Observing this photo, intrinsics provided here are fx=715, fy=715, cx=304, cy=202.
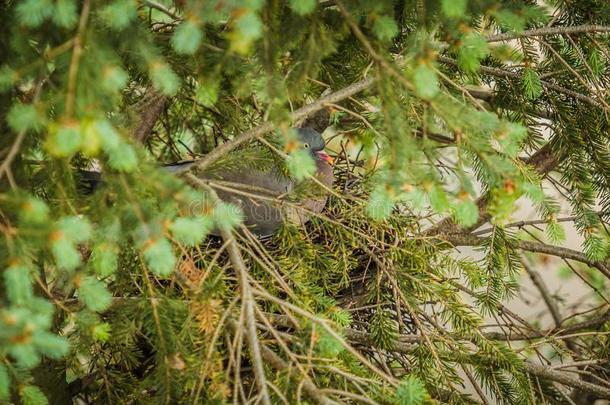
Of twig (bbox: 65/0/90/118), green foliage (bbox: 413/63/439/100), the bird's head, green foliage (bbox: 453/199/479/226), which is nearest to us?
twig (bbox: 65/0/90/118)

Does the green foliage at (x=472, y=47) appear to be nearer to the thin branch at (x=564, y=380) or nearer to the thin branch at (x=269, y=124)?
the thin branch at (x=269, y=124)

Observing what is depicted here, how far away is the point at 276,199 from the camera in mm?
2221

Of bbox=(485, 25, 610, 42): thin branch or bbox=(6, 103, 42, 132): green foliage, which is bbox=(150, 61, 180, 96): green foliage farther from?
bbox=(485, 25, 610, 42): thin branch

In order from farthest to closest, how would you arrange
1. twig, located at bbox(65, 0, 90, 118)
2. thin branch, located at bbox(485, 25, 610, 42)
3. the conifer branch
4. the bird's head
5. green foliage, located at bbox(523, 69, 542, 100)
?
the bird's head
the conifer branch
green foliage, located at bbox(523, 69, 542, 100)
thin branch, located at bbox(485, 25, 610, 42)
twig, located at bbox(65, 0, 90, 118)

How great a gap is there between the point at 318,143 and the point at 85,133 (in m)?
1.68

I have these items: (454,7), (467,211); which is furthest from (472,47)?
(467,211)

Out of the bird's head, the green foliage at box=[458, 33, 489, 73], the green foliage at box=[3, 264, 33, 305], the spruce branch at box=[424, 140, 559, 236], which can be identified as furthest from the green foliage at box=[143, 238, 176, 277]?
the spruce branch at box=[424, 140, 559, 236]

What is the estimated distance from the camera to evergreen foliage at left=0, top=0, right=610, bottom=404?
1560 mm

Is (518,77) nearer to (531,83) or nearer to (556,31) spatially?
(531,83)

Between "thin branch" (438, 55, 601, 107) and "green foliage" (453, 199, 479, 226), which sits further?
"thin branch" (438, 55, 601, 107)

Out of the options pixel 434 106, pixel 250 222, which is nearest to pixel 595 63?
pixel 434 106

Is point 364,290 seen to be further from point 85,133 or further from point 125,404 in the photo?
point 85,133

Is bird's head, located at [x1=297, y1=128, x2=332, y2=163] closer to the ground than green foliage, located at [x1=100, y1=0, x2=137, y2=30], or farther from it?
farther from it

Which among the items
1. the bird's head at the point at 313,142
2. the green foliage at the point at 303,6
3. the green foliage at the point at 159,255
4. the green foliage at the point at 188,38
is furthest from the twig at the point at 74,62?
the bird's head at the point at 313,142
